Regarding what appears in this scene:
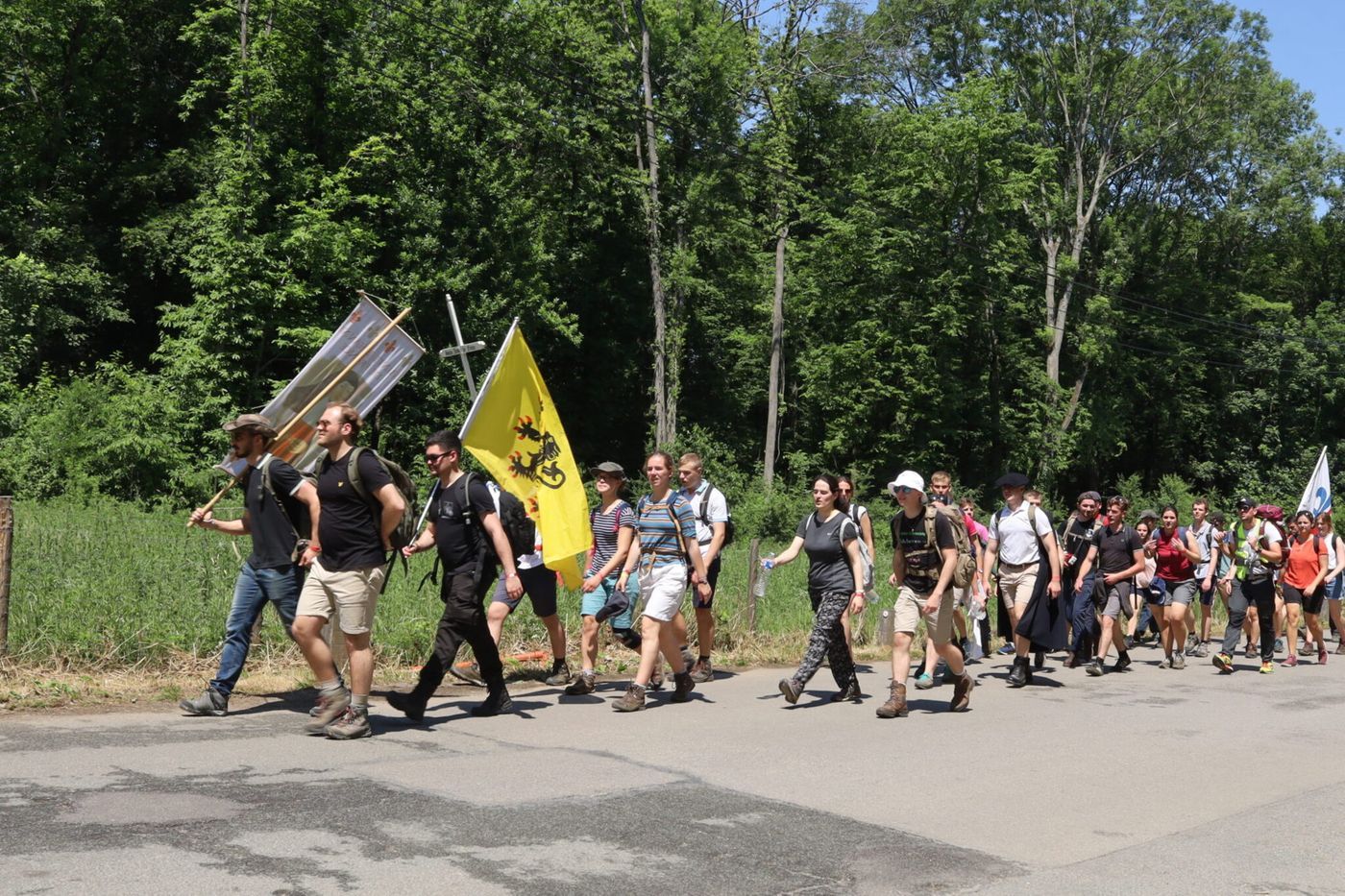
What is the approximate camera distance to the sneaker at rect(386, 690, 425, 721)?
8.65 metres

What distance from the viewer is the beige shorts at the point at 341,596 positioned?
26.2 ft

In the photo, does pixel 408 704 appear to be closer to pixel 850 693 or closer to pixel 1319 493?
pixel 850 693

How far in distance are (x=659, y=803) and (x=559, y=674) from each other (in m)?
4.29

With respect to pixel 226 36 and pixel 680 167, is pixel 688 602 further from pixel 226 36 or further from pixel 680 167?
pixel 680 167

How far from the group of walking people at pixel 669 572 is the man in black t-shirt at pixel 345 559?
11 mm

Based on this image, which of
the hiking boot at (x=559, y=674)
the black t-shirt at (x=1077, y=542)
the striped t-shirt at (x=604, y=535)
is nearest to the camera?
the striped t-shirt at (x=604, y=535)

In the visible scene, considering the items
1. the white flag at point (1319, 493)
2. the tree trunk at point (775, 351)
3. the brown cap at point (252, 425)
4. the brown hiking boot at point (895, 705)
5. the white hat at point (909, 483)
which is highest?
the tree trunk at point (775, 351)

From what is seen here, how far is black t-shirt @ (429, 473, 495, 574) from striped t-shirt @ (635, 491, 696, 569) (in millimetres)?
1706

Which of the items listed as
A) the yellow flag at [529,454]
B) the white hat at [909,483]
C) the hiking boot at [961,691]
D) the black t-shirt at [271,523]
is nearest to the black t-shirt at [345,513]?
the black t-shirt at [271,523]

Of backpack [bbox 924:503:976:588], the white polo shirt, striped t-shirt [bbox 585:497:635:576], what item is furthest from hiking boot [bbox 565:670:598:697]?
the white polo shirt

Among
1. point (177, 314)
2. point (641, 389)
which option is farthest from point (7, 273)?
point (641, 389)

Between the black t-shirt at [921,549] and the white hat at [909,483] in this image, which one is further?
the black t-shirt at [921,549]

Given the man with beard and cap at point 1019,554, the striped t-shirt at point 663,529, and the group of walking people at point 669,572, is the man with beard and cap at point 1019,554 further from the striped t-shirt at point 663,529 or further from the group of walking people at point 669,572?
the striped t-shirt at point 663,529

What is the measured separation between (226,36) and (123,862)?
33.1 metres
